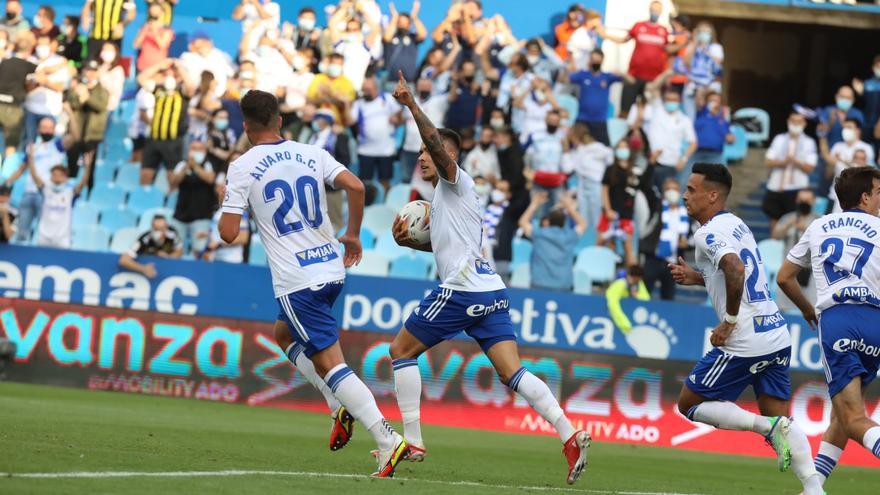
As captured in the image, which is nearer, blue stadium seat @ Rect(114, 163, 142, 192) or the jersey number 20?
the jersey number 20

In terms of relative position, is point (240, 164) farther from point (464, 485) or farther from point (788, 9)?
point (788, 9)

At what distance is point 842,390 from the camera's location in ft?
28.3

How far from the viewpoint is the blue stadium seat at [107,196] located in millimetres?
20547

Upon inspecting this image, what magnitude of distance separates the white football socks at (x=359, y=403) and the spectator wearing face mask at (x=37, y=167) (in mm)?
11812

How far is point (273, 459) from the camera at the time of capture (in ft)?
31.1

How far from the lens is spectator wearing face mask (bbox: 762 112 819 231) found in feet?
65.4

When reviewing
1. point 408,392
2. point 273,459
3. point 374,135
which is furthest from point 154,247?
point 408,392

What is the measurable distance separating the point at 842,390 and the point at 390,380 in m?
8.94

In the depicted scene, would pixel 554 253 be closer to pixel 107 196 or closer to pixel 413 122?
pixel 413 122

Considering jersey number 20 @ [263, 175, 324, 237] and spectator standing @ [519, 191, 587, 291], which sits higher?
jersey number 20 @ [263, 175, 324, 237]

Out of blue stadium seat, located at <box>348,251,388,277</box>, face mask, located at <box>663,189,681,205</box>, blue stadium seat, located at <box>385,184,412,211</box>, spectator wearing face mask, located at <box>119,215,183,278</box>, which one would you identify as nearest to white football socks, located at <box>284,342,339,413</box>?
spectator wearing face mask, located at <box>119,215,183,278</box>

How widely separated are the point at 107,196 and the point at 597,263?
7197 mm

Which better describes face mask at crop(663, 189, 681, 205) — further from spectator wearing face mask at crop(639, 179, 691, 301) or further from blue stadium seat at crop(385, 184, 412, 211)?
blue stadium seat at crop(385, 184, 412, 211)

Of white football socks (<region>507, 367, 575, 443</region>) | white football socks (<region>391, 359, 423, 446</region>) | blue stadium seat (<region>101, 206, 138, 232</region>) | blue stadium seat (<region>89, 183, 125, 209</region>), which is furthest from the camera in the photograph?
blue stadium seat (<region>89, 183, 125, 209</region>)
